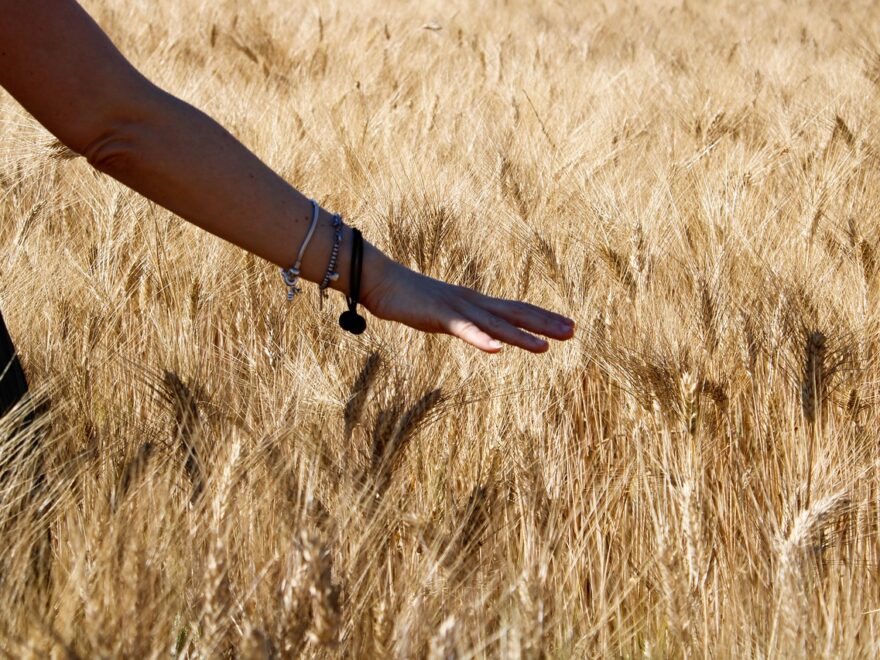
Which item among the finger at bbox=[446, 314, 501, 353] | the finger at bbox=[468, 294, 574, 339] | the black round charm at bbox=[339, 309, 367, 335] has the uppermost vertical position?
the finger at bbox=[468, 294, 574, 339]

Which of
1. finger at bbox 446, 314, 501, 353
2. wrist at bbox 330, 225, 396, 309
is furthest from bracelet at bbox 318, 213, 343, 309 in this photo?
finger at bbox 446, 314, 501, 353

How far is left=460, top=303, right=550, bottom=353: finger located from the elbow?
365 mm

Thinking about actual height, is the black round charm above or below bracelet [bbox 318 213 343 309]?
below

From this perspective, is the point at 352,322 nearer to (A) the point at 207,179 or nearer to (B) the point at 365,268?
(B) the point at 365,268

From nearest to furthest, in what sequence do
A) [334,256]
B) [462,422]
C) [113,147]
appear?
[113,147] → [334,256] → [462,422]

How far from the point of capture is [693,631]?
3.02 feet

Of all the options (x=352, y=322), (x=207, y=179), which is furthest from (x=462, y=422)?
(x=207, y=179)

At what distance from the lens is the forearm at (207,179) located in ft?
2.83

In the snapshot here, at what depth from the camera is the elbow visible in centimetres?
86

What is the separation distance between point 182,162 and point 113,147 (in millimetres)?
64

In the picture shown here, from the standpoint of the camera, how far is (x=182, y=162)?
0.88 meters

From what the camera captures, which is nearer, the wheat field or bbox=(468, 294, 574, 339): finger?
the wheat field

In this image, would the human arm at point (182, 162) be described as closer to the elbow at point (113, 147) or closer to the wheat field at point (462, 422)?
the elbow at point (113, 147)

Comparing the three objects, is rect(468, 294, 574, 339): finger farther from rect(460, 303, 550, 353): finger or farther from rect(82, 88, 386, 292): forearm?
rect(82, 88, 386, 292): forearm
